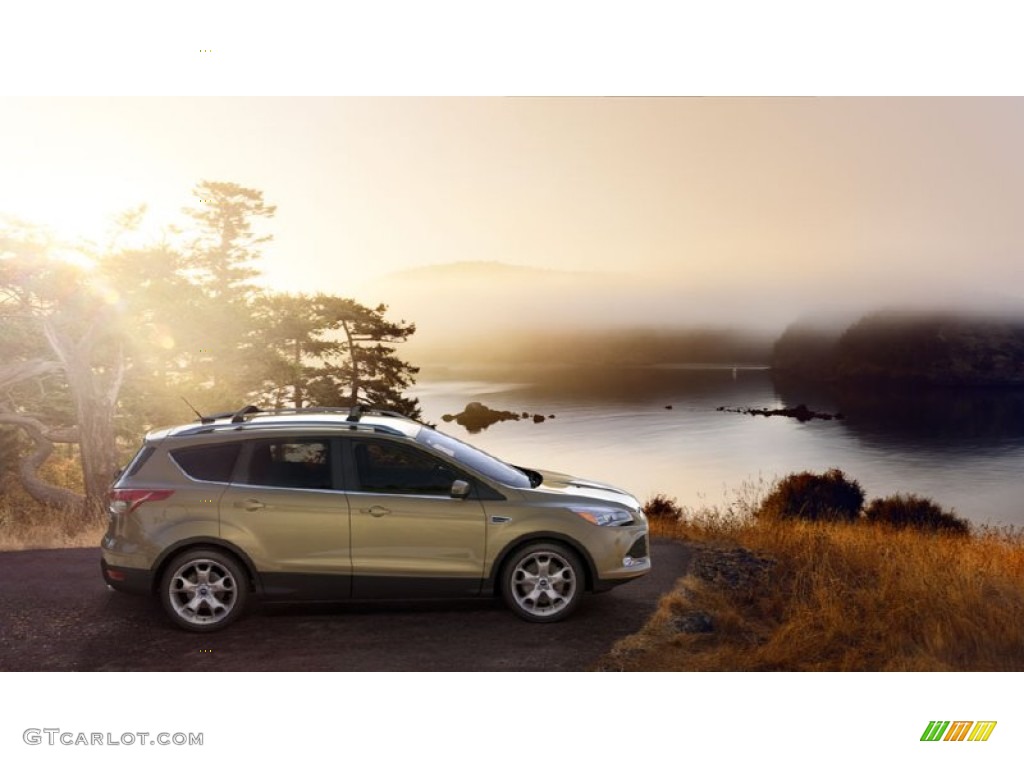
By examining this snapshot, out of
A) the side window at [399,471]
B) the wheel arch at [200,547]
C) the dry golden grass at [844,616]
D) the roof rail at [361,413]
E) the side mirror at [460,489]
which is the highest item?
the roof rail at [361,413]

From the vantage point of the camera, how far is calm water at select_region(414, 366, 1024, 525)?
53.2 feet

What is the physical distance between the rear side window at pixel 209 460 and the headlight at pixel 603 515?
9.21 feet

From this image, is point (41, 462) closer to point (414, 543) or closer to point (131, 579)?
point (131, 579)

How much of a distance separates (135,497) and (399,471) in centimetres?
210

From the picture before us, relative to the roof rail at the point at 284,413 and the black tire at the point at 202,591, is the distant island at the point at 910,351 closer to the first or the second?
the roof rail at the point at 284,413

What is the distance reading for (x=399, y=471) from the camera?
23.9 feet

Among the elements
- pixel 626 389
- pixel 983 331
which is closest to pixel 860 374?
pixel 983 331

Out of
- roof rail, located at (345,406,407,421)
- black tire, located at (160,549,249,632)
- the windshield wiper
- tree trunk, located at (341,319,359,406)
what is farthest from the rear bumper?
tree trunk, located at (341,319,359,406)

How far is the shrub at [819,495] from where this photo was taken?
17094mm

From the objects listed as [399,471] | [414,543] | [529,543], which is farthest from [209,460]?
[529,543]

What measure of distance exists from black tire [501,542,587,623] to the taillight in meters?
2.82
